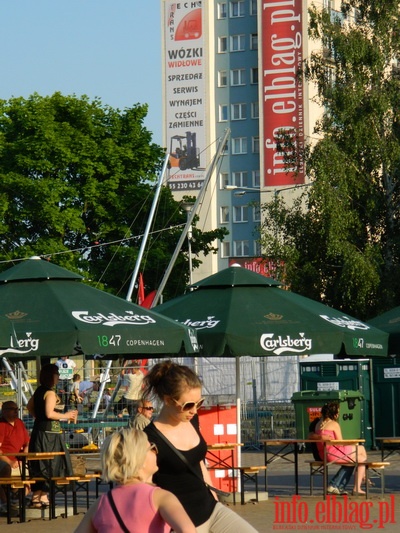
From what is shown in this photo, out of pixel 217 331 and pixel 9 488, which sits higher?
pixel 217 331

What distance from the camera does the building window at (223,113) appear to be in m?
104

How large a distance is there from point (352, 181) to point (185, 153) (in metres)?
60.3

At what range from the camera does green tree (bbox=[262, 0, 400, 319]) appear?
43406mm

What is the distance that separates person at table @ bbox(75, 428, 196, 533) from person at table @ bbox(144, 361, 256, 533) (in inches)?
49.6

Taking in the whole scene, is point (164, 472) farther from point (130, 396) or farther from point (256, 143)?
point (256, 143)

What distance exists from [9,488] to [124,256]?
1784 inches

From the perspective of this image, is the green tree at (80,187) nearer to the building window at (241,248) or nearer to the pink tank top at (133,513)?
the building window at (241,248)

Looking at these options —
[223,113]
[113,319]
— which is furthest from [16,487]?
[223,113]

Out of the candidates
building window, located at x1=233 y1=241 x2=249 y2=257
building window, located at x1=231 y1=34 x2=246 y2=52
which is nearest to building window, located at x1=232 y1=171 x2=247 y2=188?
building window, located at x1=233 y1=241 x2=249 y2=257

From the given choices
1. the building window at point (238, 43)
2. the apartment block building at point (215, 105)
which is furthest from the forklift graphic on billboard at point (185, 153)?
the building window at point (238, 43)

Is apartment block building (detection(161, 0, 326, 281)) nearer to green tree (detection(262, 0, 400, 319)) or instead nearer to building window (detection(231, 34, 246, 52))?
building window (detection(231, 34, 246, 52))

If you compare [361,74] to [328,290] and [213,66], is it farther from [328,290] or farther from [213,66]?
[213,66]

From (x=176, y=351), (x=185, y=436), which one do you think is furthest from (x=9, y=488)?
(x=185, y=436)

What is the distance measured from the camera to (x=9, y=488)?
15305 millimetres
